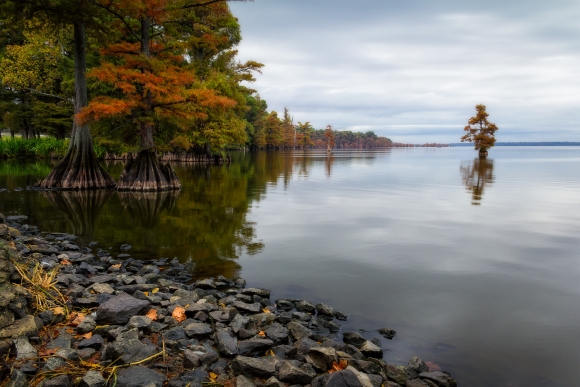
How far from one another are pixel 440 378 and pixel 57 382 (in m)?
Result: 3.40

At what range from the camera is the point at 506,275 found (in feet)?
23.8

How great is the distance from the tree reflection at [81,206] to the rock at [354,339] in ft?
22.9

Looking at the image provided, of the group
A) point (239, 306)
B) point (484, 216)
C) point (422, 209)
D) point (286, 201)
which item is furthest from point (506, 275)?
point (286, 201)

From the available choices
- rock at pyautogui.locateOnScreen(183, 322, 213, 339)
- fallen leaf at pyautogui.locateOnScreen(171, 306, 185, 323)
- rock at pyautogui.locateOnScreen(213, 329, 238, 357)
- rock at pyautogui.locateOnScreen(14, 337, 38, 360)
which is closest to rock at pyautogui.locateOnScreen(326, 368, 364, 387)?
rock at pyautogui.locateOnScreen(213, 329, 238, 357)

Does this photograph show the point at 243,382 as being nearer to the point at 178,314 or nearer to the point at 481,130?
the point at 178,314

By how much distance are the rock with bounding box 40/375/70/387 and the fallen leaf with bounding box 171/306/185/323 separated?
60.4 inches

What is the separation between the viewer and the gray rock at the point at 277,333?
4402 millimetres

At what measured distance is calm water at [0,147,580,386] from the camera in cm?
477

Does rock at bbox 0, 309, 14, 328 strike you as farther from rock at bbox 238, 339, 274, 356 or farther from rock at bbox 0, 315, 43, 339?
rock at bbox 238, 339, 274, 356

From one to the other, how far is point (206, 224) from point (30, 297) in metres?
7.09

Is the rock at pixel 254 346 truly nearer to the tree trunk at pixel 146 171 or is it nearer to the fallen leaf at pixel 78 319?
the fallen leaf at pixel 78 319

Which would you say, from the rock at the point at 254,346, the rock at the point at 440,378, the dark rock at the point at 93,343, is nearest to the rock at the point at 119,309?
the dark rock at the point at 93,343

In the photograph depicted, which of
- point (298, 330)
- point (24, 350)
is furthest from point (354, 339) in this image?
point (24, 350)

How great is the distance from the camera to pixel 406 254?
848cm
